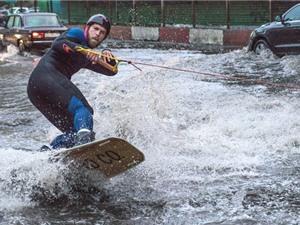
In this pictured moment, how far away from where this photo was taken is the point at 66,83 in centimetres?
553

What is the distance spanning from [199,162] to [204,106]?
3315mm

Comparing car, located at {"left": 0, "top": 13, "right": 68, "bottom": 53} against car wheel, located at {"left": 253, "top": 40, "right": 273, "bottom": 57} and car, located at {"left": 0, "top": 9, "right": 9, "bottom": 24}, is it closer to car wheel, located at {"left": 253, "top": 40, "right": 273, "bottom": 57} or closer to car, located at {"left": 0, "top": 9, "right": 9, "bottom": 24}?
car, located at {"left": 0, "top": 9, "right": 9, "bottom": 24}

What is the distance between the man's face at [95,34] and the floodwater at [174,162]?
126cm

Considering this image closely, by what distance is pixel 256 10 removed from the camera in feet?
72.7

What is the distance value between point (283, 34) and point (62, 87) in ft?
32.5

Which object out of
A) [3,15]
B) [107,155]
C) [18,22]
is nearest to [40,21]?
[18,22]

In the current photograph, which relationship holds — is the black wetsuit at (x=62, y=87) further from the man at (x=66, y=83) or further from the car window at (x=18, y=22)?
the car window at (x=18, y=22)

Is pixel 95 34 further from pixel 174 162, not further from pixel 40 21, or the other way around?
pixel 40 21

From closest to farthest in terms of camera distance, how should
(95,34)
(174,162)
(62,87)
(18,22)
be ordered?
(62,87)
(95,34)
(174,162)
(18,22)

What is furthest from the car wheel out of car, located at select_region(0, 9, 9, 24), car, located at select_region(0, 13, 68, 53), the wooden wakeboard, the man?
car, located at select_region(0, 9, 9, 24)

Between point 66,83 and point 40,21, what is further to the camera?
point 40,21

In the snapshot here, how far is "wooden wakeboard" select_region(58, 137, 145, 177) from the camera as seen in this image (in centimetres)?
489

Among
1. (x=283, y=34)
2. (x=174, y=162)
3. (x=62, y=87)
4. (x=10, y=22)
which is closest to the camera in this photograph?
(x=62, y=87)

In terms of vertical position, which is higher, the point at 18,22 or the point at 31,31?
the point at 18,22
